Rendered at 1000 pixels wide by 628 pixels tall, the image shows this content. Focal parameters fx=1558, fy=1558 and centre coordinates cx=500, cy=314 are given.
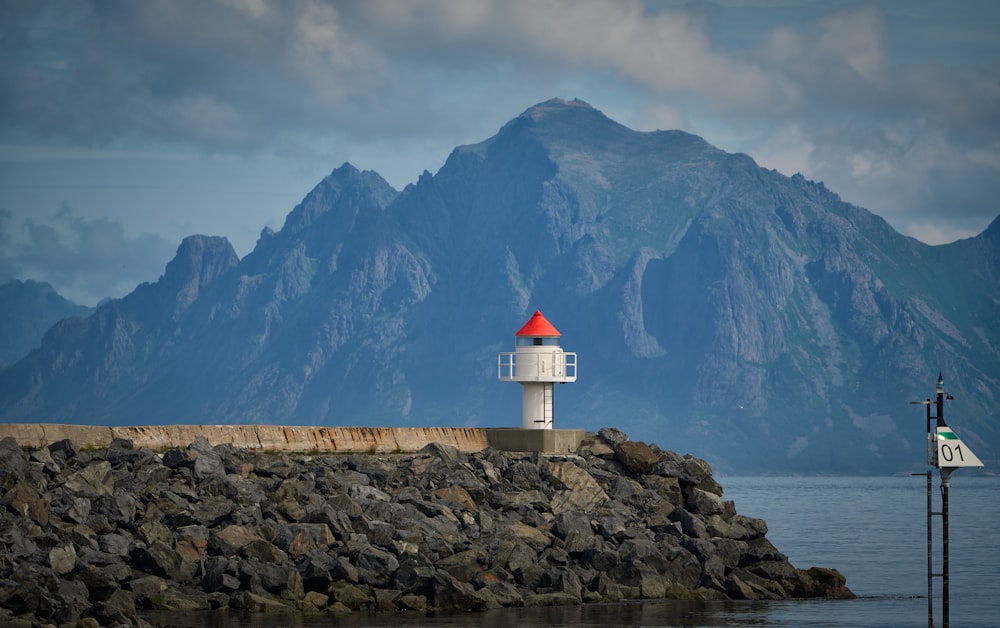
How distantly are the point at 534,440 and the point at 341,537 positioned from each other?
1061 centimetres

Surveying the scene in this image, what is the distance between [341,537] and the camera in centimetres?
2966

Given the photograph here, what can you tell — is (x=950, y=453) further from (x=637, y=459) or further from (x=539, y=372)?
(x=539, y=372)

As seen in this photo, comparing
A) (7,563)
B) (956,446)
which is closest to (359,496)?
(7,563)

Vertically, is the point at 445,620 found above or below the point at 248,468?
below

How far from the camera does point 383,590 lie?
2814cm

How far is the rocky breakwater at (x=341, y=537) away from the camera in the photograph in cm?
2672

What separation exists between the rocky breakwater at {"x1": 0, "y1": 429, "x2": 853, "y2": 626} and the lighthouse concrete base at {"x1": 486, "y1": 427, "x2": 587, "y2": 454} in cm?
207

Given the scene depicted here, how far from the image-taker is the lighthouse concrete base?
39.4 metres

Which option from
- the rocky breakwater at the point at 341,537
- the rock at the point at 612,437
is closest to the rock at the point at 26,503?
the rocky breakwater at the point at 341,537

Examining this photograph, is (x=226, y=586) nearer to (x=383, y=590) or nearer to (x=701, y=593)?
(x=383, y=590)

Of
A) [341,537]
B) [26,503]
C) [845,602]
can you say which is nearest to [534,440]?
[845,602]

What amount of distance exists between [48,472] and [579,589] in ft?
34.0

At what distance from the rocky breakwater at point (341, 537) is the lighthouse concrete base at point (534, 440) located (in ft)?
6.78

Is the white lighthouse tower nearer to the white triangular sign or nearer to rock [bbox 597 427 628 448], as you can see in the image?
rock [bbox 597 427 628 448]
